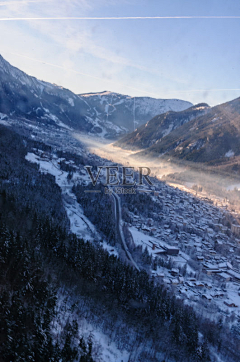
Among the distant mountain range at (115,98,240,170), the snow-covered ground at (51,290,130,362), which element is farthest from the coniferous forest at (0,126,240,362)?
the distant mountain range at (115,98,240,170)

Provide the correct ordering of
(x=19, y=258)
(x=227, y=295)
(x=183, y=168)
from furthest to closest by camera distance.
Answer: (x=183, y=168) < (x=227, y=295) < (x=19, y=258)

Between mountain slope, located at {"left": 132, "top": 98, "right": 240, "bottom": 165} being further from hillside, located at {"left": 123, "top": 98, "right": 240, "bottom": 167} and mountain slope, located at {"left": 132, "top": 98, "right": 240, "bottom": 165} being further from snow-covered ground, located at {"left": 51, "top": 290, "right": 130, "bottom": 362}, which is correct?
snow-covered ground, located at {"left": 51, "top": 290, "right": 130, "bottom": 362}

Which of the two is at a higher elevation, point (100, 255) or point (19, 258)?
point (19, 258)

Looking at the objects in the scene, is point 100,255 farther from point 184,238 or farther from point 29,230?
point 184,238

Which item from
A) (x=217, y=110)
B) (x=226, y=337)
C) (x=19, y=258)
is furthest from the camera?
(x=217, y=110)

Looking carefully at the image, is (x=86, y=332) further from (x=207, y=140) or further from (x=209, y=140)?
(x=207, y=140)

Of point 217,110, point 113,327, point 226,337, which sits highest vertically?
point 217,110

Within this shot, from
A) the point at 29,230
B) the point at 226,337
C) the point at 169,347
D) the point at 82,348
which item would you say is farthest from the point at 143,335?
the point at 29,230
